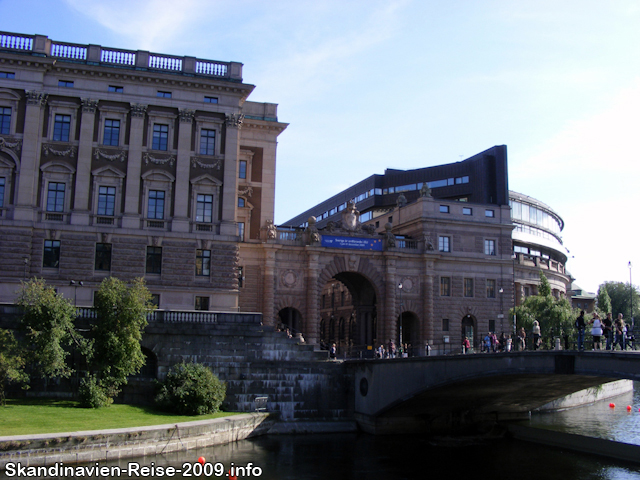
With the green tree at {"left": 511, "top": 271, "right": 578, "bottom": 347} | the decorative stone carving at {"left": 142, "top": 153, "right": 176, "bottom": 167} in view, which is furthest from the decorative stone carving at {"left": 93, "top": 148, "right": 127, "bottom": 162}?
the green tree at {"left": 511, "top": 271, "right": 578, "bottom": 347}

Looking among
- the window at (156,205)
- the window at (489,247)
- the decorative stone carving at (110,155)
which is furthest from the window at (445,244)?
the decorative stone carving at (110,155)

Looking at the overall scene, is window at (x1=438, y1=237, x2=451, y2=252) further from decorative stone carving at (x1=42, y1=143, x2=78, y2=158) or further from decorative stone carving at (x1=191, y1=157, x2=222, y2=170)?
decorative stone carving at (x1=42, y1=143, x2=78, y2=158)

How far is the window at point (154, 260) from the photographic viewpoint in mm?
50781

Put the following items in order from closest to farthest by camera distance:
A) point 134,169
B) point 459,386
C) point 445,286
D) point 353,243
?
point 459,386, point 134,169, point 353,243, point 445,286

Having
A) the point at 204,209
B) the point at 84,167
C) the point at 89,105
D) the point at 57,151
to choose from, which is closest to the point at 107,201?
the point at 84,167

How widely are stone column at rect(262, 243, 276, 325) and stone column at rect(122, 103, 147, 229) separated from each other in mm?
13365

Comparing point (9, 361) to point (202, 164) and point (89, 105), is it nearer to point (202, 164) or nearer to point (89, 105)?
point (202, 164)

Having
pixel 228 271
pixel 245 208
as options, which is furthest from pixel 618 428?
pixel 245 208

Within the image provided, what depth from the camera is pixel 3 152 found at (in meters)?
49.2

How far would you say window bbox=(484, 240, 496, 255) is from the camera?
2739 inches

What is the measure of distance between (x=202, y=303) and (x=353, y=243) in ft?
59.7

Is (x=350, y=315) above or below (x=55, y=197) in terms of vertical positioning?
below

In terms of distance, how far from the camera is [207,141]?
5347 cm

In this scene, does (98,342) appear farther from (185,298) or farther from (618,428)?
(618,428)
